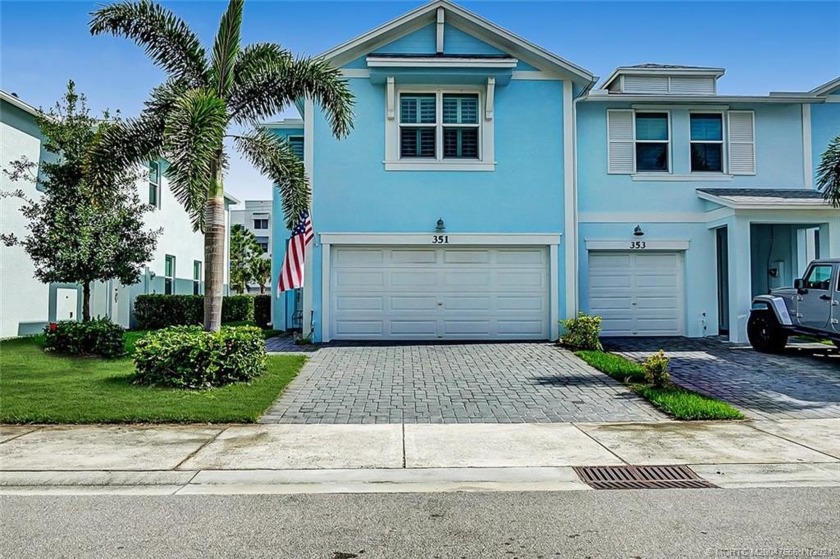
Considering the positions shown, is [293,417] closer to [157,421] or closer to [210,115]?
[157,421]

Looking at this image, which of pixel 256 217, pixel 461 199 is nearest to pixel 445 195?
pixel 461 199

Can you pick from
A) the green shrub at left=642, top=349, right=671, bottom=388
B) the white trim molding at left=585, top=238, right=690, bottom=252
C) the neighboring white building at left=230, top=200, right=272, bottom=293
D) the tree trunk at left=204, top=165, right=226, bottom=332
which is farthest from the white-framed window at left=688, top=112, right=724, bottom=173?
the neighboring white building at left=230, top=200, right=272, bottom=293

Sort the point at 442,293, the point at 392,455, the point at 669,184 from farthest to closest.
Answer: the point at 669,184 → the point at 442,293 → the point at 392,455

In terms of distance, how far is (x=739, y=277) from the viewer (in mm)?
15188

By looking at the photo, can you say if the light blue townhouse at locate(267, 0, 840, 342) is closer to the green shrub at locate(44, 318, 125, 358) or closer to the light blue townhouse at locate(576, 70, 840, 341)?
the light blue townhouse at locate(576, 70, 840, 341)

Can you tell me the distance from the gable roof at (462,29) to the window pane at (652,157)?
2.66 meters

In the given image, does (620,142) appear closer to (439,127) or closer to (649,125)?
(649,125)

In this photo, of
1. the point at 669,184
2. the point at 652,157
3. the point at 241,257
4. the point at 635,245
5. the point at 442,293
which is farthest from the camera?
the point at 241,257

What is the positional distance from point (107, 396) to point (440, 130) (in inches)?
393

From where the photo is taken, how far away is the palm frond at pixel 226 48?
10.9 metres

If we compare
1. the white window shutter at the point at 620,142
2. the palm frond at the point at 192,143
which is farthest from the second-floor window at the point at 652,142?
the palm frond at the point at 192,143

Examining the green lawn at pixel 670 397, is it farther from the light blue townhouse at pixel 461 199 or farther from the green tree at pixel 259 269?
the green tree at pixel 259 269

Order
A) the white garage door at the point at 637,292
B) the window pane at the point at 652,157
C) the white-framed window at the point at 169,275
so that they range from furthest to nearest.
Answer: the white-framed window at the point at 169,275, the window pane at the point at 652,157, the white garage door at the point at 637,292

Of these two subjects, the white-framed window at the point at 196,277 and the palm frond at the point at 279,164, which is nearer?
the palm frond at the point at 279,164
